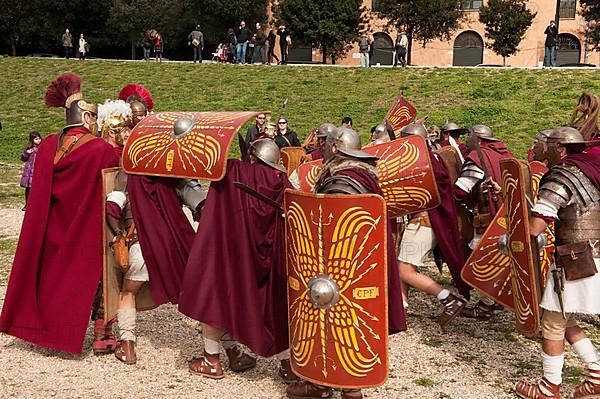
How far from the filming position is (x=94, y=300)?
5242mm

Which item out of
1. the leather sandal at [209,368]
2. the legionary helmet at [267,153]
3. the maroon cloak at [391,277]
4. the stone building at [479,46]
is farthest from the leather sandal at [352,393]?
the stone building at [479,46]

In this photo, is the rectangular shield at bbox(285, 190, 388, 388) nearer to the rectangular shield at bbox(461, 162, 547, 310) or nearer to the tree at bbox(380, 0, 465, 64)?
the rectangular shield at bbox(461, 162, 547, 310)

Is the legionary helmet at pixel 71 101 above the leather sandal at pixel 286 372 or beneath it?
above

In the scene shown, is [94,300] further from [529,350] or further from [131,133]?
[529,350]

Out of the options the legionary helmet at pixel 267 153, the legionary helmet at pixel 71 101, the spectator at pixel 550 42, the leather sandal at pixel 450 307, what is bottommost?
the leather sandal at pixel 450 307

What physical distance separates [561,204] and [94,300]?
337cm

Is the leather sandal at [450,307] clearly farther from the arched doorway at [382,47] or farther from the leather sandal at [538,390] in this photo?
the arched doorway at [382,47]

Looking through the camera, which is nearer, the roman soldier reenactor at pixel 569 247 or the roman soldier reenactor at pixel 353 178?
the roman soldier reenactor at pixel 353 178

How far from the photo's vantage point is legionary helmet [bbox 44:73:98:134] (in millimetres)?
4988

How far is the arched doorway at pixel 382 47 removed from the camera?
45.4 metres

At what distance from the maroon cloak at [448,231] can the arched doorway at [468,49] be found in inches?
1611

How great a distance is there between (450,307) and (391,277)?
1859 mm

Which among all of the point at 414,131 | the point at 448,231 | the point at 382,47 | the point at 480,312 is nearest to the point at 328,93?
the point at 414,131

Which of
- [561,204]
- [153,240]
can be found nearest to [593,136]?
[561,204]
